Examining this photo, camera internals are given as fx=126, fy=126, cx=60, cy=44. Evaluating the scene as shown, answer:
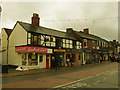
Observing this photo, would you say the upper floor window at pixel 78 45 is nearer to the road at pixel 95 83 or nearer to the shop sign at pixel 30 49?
the shop sign at pixel 30 49

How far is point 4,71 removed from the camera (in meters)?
14.4

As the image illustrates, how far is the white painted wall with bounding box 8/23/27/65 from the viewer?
1915 centimetres

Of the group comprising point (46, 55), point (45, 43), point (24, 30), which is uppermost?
point (24, 30)

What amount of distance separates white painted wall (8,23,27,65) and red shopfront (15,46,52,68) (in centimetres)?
134

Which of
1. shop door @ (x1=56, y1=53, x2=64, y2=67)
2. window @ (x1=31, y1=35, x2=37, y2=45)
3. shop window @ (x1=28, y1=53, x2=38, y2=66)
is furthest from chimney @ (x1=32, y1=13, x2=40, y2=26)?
shop door @ (x1=56, y1=53, x2=64, y2=67)

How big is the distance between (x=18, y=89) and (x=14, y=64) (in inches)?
549

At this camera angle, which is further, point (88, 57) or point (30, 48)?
point (88, 57)

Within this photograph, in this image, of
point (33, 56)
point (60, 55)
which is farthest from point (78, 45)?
point (33, 56)

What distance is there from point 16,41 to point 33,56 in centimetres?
445

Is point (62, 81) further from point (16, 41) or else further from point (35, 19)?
point (35, 19)

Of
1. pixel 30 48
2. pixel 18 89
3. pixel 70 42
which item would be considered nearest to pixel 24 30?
pixel 30 48

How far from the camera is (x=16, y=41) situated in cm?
2091

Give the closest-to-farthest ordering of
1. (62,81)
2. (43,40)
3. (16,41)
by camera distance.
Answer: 1. (62,81)
2. (43,40)
3. (16,41)

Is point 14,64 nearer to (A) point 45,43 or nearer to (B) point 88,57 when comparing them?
(A) point 45,43
